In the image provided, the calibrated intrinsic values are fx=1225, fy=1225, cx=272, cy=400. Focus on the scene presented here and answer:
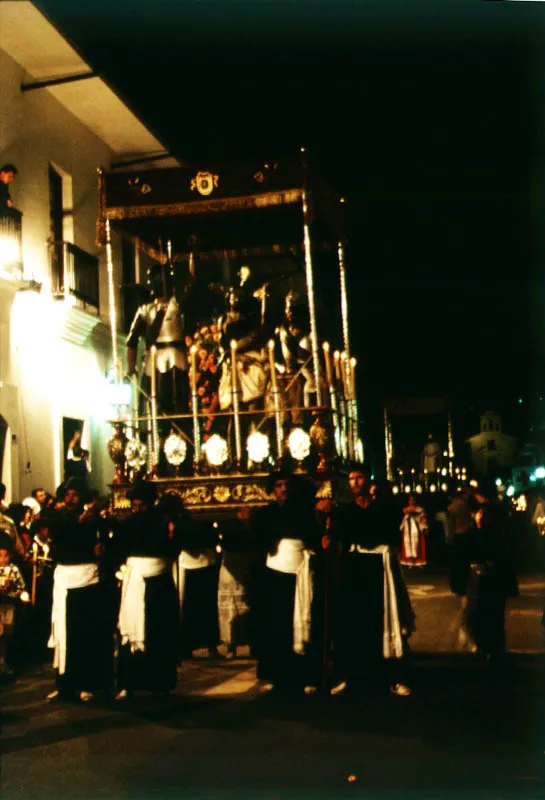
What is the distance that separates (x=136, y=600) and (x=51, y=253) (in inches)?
330

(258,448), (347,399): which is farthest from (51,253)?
(258,448)

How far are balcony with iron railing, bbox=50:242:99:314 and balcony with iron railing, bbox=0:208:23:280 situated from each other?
4.62ft

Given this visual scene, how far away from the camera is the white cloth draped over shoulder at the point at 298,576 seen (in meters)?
9.72

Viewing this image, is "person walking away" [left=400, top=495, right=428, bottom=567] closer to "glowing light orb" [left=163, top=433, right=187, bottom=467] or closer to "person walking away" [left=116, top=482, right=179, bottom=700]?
"glowing light orb" [left=163, top=433, right=187, bottom=467]

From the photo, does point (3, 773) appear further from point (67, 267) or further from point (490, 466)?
point (490, 466)

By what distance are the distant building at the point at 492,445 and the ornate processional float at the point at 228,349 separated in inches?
2165

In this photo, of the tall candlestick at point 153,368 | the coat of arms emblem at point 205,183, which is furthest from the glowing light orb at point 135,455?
the coat of arms emblem at point 205,183

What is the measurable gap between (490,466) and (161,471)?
55.8 meters

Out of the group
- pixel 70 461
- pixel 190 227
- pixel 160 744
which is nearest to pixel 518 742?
pixel 160 744

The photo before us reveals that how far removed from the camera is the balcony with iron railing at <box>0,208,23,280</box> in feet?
48.5

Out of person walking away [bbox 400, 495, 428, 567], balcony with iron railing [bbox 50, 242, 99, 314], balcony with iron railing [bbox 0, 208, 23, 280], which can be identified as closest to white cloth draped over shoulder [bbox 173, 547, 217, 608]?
balcony with iron railing [bbox 0, 208, 23, 280]

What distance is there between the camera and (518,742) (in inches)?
280

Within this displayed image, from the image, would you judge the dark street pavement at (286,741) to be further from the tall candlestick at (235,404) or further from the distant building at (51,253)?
the distant building at (51,253)

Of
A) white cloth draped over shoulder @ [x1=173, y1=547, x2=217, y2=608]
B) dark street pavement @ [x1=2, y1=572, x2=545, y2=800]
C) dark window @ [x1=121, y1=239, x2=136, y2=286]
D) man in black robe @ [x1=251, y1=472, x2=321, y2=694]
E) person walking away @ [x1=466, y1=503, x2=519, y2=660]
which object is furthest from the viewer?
dark window @ [x1=121, y1=239, x2=136, y2=286]
